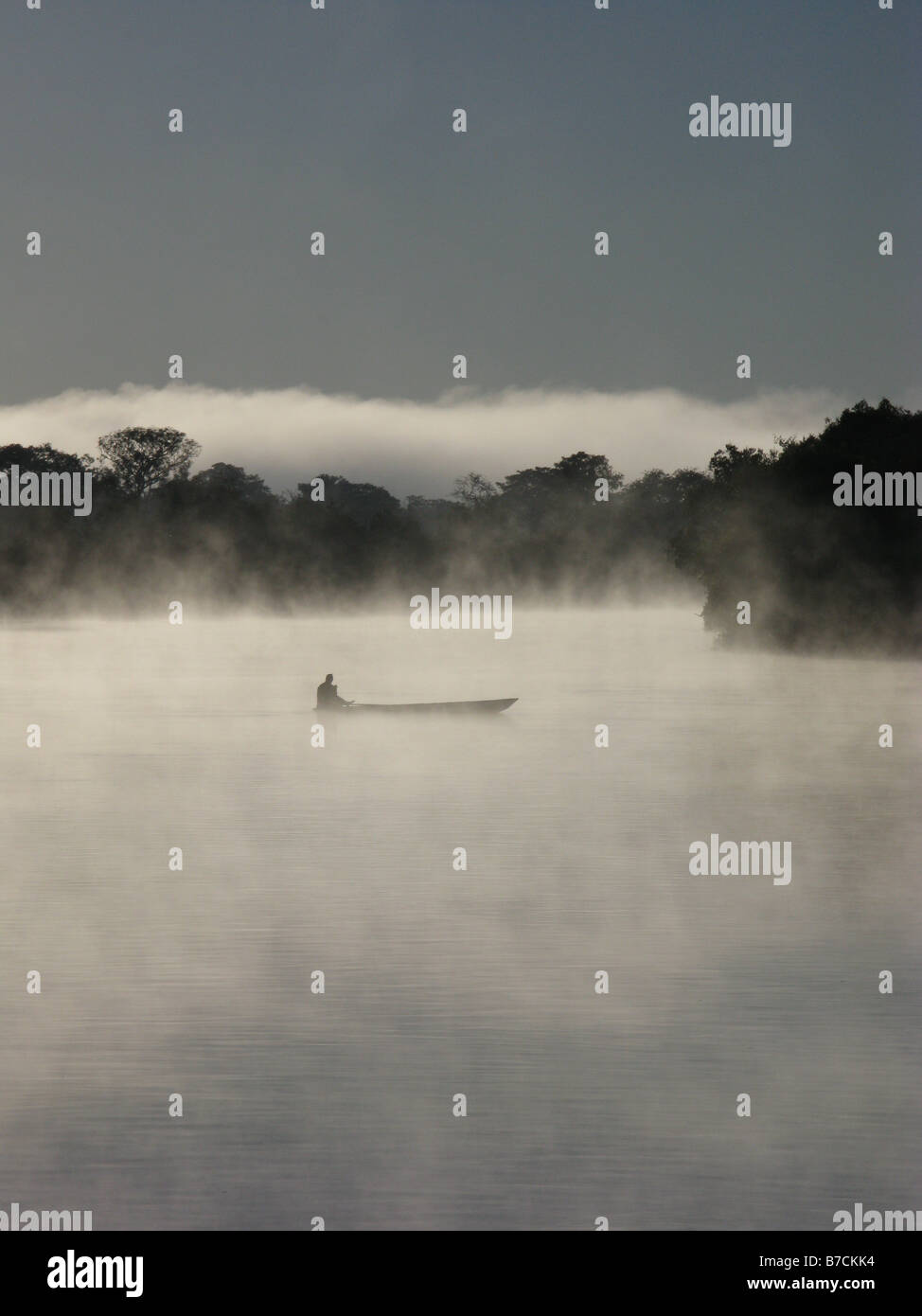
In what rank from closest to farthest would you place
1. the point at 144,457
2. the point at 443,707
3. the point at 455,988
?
the point at 455,988 → the point at 443,707 → the point at 144,457

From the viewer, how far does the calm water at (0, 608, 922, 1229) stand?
8898mm

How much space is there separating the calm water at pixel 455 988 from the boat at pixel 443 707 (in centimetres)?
492

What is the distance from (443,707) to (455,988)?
22284mm

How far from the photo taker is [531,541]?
109875 millimetres

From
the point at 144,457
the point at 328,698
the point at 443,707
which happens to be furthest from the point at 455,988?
the point at 144,457

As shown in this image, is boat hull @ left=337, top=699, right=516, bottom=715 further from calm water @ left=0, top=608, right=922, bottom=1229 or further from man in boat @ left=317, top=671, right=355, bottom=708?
calm water @ left=0, top=608, right=922, bottom=1229

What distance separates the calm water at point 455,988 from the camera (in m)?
8.90

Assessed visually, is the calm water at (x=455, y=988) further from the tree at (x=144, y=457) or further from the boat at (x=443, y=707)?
the tree at (x=144, y=457)

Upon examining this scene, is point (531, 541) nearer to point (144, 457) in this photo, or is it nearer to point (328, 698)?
point (144, 457)

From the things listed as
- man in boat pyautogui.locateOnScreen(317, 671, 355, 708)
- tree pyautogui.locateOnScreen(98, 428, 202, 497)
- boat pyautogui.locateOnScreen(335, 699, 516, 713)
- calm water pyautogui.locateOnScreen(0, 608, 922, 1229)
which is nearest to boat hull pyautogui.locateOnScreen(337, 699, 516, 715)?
boat pyautogui.locateOnScreen(335, 699, 516, 713)

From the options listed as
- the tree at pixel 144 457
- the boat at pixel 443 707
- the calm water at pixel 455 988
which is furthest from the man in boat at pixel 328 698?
the tree at pixel 144 457

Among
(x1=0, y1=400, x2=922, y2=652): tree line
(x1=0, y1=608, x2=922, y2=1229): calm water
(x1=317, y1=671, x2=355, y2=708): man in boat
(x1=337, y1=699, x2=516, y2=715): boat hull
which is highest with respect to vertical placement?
(x1=0, y1=400, x2=922, y2=652): tree line

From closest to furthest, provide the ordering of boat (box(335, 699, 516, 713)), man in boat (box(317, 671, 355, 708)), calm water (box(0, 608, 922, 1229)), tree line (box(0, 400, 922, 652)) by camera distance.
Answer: calm water (box(0, 608, 922, 1229)), man in boat (box(317, 671, 355, 708)), boat (box(335, 699, 516, 713)), tree line (box(0, 400, 922, 652))

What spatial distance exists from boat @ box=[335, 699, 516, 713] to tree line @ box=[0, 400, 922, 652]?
4366mm
